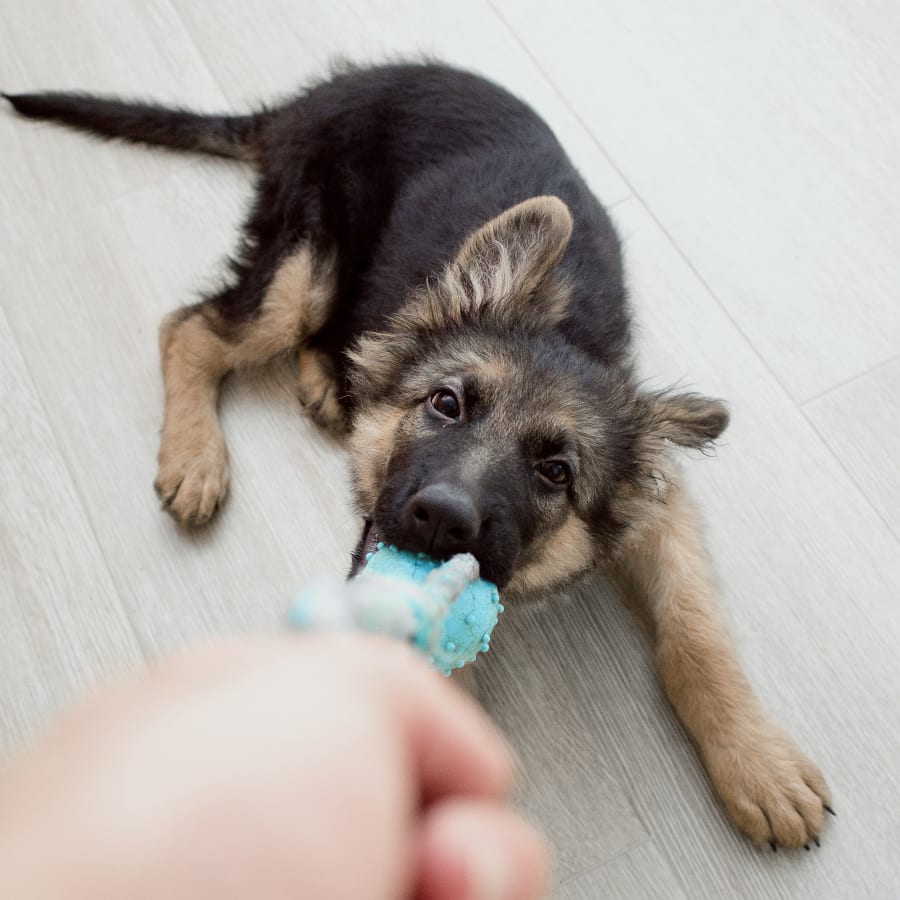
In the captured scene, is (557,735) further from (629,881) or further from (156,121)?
(156,121)

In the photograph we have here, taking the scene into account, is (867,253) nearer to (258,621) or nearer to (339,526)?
(339,526)

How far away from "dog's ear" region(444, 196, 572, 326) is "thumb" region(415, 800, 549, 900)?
5.32ft

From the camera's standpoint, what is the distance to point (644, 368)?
2.72 metres

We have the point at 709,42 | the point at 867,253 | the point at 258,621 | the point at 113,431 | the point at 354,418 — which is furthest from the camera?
the point at 709,42

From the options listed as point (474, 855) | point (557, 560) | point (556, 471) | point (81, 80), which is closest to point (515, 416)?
point (556, 471)

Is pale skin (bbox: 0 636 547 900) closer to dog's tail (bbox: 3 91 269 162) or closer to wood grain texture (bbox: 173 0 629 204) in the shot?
dog's tail (bbox: 3 91 269 162)

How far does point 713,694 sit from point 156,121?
2501mm

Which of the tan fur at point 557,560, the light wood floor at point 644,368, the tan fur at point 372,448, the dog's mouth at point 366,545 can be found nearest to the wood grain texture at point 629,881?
the light wood floor at point 644,368

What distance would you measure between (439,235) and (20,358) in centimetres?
143

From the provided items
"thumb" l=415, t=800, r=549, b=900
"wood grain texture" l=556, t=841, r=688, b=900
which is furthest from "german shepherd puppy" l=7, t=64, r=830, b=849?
"thumb" l=415, t=800, r=549, b=900

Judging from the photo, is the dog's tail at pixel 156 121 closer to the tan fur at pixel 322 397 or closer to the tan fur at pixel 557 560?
the tan fur at pixel 322 397

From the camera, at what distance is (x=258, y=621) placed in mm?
2395

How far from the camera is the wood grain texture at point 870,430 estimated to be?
2.52 meters

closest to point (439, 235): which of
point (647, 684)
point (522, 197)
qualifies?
point (522, 197)
